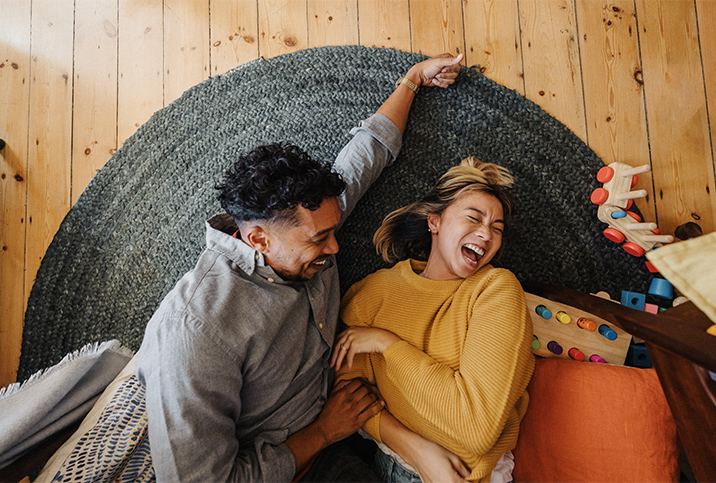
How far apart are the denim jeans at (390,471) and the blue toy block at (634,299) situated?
105 cm

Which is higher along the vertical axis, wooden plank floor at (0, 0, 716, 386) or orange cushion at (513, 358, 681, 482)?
wooden plank floor at (0, 0, 716, 386)

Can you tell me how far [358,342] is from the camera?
1.37 m

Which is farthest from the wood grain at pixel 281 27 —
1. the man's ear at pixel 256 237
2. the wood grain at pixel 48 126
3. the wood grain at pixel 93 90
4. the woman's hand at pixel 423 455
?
the woman's hand at pixel 423 455

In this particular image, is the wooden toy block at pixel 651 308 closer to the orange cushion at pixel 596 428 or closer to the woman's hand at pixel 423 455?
the orange cushion at pixel 596 428

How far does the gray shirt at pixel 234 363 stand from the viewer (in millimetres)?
1062

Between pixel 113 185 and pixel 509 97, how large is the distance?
5.88 feet

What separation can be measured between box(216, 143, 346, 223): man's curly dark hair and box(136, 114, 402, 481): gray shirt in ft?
0.40

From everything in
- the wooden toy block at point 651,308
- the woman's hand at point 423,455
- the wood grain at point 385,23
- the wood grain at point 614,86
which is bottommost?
the woman's hand at point 423,455

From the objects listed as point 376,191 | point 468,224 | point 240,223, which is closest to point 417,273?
point 468,224

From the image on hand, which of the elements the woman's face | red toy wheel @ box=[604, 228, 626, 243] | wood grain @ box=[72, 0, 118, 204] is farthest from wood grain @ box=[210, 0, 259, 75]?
red toy wheel @ box=[604, 228, 626, 243]

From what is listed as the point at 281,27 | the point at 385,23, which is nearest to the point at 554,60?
the point at 385,23

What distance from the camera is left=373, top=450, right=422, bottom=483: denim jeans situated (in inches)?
52.7

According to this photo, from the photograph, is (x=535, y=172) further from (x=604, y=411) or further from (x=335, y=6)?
(x=335, y=6)

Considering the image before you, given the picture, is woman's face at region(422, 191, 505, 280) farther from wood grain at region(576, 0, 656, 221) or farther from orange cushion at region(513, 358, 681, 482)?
wood grain at region(576, 0, 656, 221)
